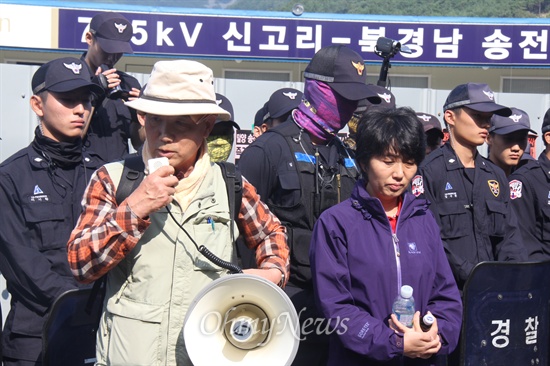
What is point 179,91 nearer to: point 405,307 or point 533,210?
point 405,307

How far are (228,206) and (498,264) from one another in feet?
7.12

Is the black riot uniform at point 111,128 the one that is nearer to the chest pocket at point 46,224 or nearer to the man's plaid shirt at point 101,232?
the chest pocket at point 46,224

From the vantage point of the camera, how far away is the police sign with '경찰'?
4832 mm

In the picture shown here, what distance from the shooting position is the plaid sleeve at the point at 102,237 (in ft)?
9.59

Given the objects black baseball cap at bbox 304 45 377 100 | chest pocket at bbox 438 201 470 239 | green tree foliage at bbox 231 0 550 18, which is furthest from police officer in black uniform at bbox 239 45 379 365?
green tree foliage at bbox 231 0 550 18

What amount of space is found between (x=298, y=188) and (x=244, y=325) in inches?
55.1

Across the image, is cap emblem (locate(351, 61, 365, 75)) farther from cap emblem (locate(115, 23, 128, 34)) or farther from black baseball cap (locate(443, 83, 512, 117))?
cap emblem (locate(115, 23, 128, 34))

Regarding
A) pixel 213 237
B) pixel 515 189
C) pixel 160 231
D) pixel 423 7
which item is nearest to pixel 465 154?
pixel 515 189

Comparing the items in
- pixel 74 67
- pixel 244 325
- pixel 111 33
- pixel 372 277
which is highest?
pixel 111 33

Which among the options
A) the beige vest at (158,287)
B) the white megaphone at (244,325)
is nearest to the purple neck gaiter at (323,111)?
the beige vest at (158,287)

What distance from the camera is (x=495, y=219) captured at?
5.38 m

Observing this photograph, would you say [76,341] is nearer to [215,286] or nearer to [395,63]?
[215,286]

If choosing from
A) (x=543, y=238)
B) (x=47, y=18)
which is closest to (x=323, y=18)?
(x=47, y=18)

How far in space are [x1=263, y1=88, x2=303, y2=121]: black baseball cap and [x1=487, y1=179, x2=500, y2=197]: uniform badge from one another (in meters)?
1.99
